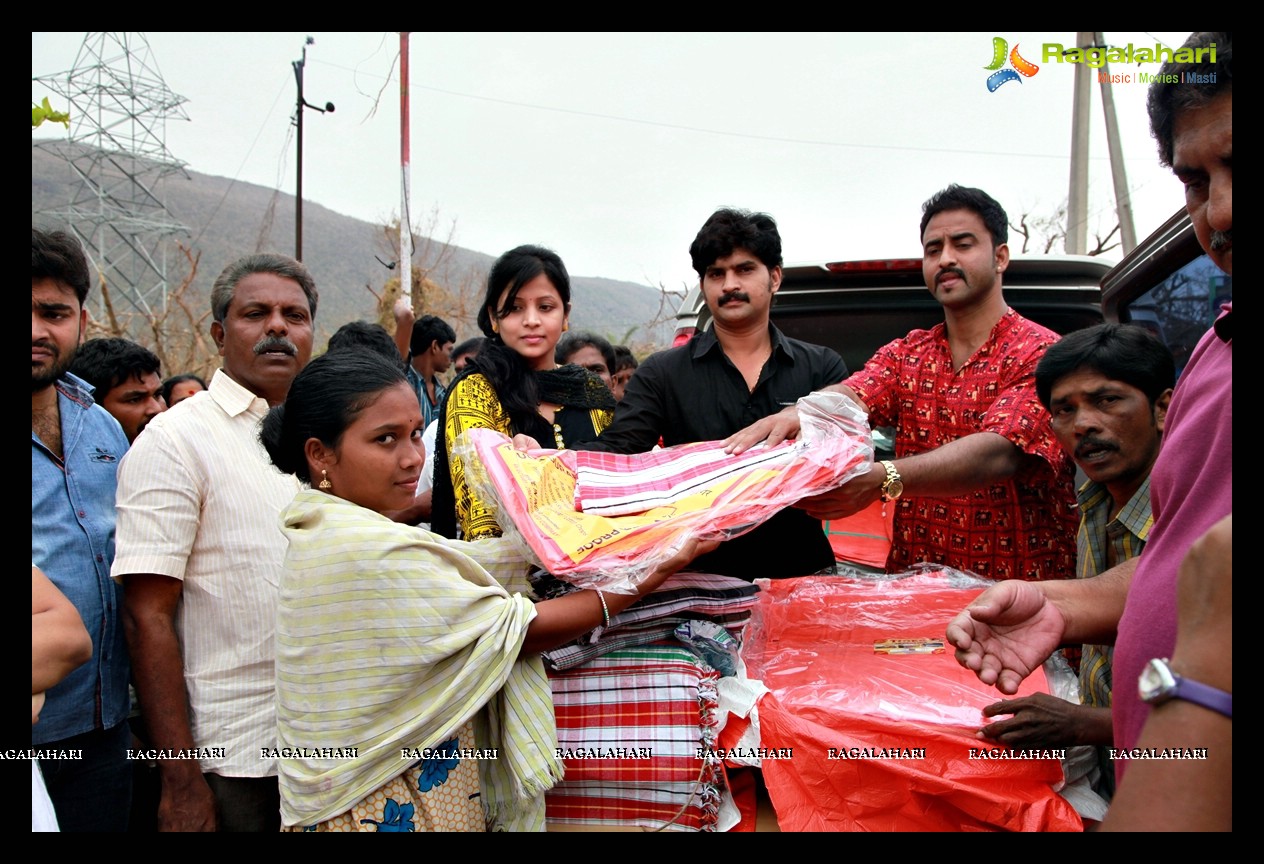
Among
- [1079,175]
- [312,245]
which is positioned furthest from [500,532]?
[312,245]

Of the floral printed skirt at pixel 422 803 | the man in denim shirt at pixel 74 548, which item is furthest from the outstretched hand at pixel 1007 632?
the man in denim shirt at pixel 74 548

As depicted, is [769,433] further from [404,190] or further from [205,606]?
[404,190]

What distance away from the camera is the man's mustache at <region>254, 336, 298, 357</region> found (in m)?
2.35

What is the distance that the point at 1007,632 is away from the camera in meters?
1.65

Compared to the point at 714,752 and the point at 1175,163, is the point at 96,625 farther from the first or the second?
the point at 1175,163

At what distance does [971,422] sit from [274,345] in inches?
84.0

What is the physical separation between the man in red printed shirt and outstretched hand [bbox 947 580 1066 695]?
0.44 m

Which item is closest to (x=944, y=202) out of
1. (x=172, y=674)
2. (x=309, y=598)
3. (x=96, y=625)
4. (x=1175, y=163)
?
(x=1175, y=163)

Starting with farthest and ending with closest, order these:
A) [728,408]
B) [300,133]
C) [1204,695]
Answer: [300,133], [728,408], [1204,695]

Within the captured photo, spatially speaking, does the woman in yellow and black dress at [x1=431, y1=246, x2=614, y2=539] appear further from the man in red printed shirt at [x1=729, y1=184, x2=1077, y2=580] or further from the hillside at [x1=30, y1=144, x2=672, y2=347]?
the hillside at [x1=30, y1=144, x2=672, y2=347]

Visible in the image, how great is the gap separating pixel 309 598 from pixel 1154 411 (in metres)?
2.03

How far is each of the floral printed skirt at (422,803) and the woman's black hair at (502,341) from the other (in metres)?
1.10

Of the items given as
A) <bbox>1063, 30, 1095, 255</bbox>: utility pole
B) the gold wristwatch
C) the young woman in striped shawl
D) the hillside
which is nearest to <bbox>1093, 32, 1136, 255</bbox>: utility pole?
<bbox>1063, 30, 1095, 255</bbox>: utility pole

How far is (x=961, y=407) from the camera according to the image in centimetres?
244
